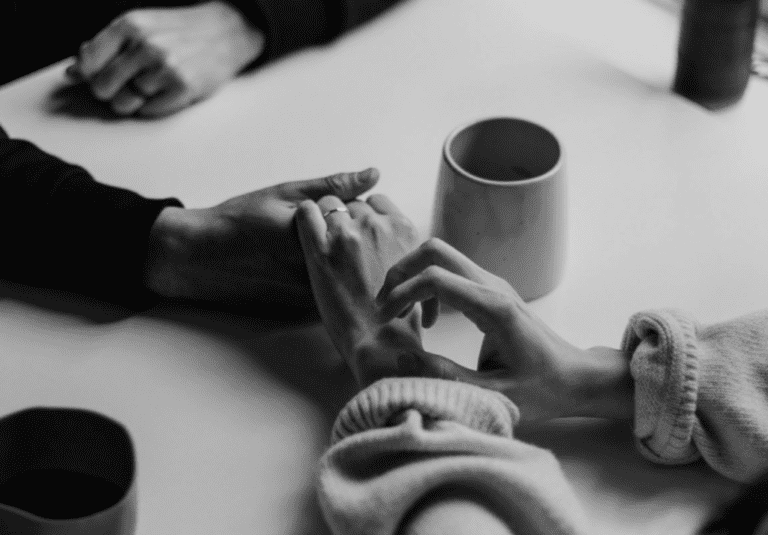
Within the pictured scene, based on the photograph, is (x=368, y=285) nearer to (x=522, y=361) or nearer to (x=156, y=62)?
(x=522, y=361)

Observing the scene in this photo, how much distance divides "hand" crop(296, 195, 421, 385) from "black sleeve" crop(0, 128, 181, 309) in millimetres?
146

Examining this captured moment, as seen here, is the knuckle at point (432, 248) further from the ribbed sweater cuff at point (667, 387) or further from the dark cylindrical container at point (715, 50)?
the dark cylindrical container at point (715, 50)

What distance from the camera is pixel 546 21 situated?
1.19 m

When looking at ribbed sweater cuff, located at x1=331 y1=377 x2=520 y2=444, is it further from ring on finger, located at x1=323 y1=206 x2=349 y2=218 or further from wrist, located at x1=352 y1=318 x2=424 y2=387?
ring on finger, located at x1=323 y1=206 x2=349 y2=218

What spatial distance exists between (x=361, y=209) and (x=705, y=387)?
0.33 metres

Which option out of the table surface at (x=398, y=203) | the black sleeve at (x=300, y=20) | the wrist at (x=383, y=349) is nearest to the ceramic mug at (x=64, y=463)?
the table surface at (x=398, y=203)

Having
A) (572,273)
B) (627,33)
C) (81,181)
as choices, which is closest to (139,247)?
(81,181)

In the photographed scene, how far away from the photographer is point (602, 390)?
0.74 m

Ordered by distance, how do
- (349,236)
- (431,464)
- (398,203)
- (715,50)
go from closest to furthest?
(431,464) < (349,236) < (398,203) < (715,50)

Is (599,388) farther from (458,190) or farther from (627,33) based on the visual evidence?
(627,33)

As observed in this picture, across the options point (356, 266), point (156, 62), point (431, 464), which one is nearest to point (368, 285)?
point (356, 266)

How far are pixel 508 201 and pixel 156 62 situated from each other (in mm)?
463

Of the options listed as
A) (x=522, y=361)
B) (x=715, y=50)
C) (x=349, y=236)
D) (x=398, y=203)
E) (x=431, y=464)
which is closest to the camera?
(x=431, y=464)

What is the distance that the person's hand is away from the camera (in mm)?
1063
